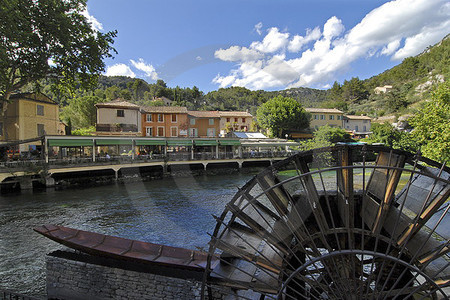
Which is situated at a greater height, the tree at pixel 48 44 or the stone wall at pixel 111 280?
the tree at pixel 48 44

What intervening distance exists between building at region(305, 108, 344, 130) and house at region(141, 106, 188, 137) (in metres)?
28.5

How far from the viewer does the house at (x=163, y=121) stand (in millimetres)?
38606

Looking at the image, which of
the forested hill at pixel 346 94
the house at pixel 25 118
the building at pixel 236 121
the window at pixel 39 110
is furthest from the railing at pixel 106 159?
the forested hill at pixel 346 94

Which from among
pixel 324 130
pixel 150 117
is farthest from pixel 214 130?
pixel 324 130

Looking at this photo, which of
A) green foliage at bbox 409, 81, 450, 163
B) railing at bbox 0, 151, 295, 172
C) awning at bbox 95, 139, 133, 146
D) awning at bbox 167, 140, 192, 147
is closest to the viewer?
green foliage at bbox 409, 81, 450, 163

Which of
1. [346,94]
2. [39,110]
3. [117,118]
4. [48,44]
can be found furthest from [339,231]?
[346,94]

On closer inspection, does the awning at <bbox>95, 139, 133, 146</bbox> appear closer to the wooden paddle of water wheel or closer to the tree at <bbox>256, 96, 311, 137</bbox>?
the wooden paddle of water wheel

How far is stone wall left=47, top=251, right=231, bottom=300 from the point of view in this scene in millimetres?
5230

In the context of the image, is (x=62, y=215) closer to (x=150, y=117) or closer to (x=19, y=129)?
(x=19, y=129)

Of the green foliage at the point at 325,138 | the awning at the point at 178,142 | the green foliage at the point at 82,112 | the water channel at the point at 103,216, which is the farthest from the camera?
the green foliage at the point at 82,112

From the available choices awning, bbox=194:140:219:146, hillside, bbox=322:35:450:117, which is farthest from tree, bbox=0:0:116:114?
hillside, bbox=322:35:450:117

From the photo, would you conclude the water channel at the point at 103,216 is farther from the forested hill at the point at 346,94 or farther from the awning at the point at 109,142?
the forested hill at the point at 346,94

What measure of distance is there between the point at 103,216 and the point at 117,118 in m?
23.2

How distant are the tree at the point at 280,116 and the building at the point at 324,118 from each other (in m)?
7.79
